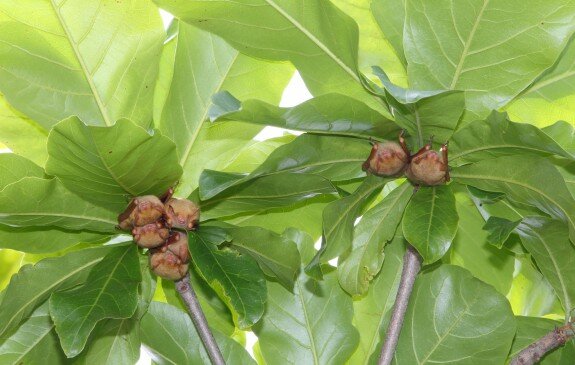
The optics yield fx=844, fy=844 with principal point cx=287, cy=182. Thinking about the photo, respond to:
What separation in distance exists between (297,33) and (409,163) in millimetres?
202

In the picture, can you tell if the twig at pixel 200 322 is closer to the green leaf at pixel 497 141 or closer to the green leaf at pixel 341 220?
the green leaf at pixel 341 220

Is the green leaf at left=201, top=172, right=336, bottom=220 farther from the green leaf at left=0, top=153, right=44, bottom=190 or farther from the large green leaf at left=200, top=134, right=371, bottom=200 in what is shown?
the green leaf at left=0, top=153, right=44, bottom=190

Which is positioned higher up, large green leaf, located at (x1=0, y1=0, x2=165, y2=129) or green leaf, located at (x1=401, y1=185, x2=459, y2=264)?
large green leaf, located at (x1=0, y1=0, x2=165, y2=129)

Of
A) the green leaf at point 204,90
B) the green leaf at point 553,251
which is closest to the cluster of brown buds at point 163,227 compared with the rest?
the green leaf at point 204,90

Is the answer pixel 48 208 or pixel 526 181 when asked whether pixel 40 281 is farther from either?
pixel 526 181

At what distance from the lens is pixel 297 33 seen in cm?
100

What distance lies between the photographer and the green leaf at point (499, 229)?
3.15ft

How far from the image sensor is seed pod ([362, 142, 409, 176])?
3.22ft

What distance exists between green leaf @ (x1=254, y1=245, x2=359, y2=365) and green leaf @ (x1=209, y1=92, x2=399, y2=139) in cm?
27

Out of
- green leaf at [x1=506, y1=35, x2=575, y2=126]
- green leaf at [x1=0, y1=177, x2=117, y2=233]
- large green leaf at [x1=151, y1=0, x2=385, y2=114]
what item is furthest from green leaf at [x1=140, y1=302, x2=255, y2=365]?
green leaf at [x1=506, y1=35, x2=575, y2=126]

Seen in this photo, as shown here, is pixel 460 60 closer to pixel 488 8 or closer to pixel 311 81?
pixel 488 8

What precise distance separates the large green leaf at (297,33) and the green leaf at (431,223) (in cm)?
13

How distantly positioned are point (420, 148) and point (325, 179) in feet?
0.39

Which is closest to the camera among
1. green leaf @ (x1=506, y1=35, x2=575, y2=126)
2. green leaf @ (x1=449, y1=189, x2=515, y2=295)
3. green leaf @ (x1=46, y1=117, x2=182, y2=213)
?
green leaf @ (x1=46, y1=117, x2=182, y2=213)
